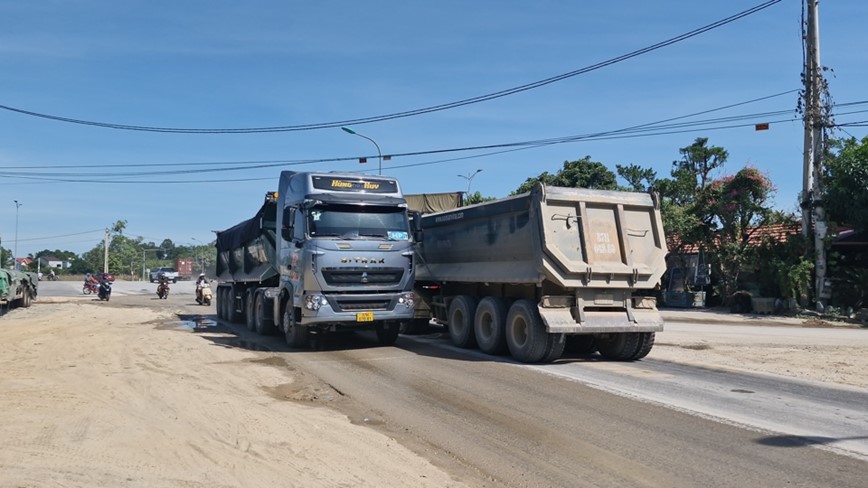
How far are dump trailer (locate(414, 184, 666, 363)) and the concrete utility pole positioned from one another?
15354 millimetres

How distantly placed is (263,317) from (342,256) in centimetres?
458

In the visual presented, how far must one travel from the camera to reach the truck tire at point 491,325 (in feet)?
41.1

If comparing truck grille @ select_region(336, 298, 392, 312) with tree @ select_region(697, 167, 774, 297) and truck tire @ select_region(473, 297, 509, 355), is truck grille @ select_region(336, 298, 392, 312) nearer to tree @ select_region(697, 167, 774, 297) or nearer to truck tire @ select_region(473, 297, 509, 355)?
truck tire @ select_region(473, 297, 509, 355)

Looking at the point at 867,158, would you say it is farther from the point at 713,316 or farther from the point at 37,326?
the point at 37,326

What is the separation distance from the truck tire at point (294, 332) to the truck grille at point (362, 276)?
1482 millimetres

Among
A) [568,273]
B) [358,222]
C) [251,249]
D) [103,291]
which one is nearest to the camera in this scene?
[568,273]

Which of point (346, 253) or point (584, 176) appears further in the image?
point (584, 176)

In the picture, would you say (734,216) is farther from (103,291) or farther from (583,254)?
(103,291)

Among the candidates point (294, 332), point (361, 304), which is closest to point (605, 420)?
point (361, 304)

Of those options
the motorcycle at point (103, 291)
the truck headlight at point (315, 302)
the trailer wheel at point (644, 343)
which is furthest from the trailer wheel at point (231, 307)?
the motorcycle at point (103, 291)

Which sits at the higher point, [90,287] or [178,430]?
[90,287]

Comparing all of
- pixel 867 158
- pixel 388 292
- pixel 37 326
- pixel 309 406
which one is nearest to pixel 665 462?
pixel 309 406

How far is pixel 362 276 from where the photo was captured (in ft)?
43.1

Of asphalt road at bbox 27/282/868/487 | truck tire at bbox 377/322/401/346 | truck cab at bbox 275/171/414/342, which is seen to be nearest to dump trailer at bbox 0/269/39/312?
truck cab at bbox 275/171/414/342
